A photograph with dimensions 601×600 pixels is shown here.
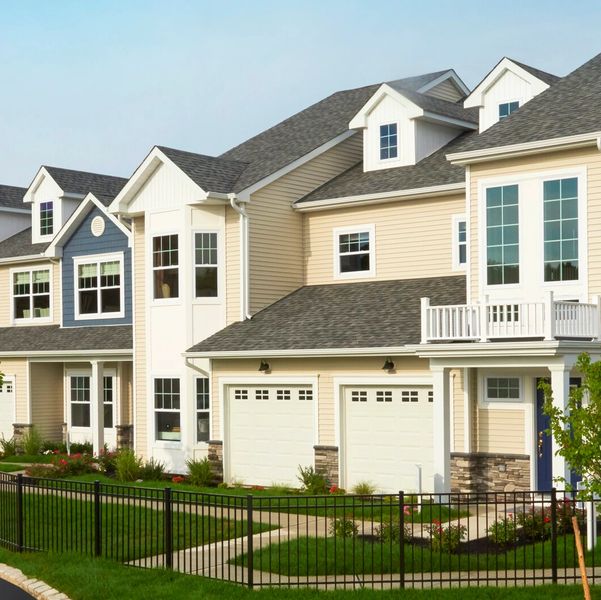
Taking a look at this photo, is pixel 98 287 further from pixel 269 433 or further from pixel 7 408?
pixel 269 433

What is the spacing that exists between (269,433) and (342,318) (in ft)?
10.3

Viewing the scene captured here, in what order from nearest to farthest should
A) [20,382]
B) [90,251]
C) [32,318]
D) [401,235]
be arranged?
[401,235] → [90,251] → [20,382] → [32,318]

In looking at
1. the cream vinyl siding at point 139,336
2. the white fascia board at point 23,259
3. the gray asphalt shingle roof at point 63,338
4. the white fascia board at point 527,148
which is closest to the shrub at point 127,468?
the cream vinyl siding at point 139,336

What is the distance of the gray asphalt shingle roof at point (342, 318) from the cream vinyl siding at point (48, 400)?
30.3 ft

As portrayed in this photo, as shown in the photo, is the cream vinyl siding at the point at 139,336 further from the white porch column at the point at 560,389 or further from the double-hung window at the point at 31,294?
the white porch column at the point at 560,389

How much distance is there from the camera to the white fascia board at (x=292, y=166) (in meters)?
23.6

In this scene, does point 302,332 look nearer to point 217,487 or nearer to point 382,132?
point 217,487

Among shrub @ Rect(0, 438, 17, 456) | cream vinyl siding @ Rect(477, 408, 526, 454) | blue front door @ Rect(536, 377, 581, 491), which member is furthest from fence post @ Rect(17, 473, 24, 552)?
shrub @ Rect(0, 438, 17, 456)

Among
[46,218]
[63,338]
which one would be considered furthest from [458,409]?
[46,218]

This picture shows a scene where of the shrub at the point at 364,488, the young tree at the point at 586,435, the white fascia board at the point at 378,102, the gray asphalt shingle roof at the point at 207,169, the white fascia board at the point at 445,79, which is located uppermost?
the white fascia board at the point at 445,79

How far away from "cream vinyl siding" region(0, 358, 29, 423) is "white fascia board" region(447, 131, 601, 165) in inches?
663

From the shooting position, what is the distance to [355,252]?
2445 centimetres

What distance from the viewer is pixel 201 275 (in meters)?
24.1

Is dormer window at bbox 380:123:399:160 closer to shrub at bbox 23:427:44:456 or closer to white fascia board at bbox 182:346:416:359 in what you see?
white fascia board at bbox 182:346:416:359
